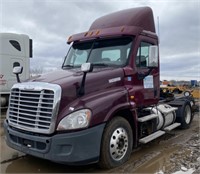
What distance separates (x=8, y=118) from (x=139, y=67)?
2833 millimetres

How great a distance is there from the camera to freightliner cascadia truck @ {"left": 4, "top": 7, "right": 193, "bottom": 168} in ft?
13.0

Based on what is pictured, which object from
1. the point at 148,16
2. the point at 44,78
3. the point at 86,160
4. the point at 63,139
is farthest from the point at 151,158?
the point at 148,16

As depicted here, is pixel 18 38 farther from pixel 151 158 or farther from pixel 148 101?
pixel 151 158

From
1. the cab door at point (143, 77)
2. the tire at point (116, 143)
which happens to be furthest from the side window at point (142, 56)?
the tire at point (116, 143)

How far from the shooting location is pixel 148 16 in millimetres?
5965

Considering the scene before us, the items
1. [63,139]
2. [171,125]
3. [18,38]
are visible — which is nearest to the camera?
[63,139]

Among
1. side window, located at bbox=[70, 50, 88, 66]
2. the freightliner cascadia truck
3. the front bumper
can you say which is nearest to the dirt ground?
the freightliner cascadia truck

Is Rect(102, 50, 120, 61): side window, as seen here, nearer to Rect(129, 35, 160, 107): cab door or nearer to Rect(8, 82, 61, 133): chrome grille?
Rect(129, 35, 160, 107): cab door

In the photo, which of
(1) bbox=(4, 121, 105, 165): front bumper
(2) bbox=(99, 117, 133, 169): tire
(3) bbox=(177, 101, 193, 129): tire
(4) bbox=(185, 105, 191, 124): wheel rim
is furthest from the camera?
(4) bbox=(185, 105, 191, 124): wheel rim

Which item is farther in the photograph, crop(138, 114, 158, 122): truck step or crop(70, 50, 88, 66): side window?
crop(70, 50, 88, 66): side window

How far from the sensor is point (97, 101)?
4195 mm

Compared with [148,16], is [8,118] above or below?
below

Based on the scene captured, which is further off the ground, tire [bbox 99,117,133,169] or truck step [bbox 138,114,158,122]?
truck step [bbox 138,114,158,122]

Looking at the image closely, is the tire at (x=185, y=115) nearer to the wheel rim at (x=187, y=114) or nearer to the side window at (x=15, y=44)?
the wheel rim at (x=187, y=114)
